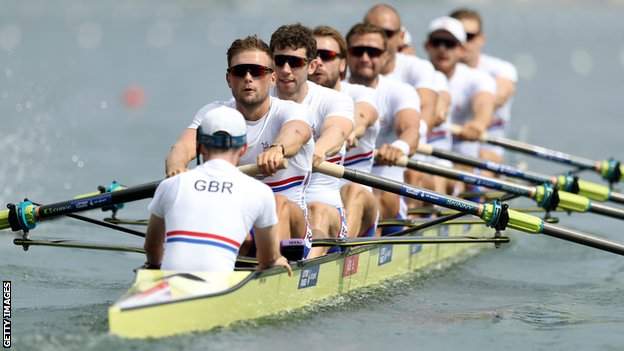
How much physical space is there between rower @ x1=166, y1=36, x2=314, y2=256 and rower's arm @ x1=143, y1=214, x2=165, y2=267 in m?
0.56

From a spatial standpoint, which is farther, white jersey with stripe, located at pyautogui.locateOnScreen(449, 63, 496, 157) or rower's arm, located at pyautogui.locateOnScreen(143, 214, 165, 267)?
white jersey with stripe, located at pyautogui.locateOnScreen(449, 63, 496, 157)

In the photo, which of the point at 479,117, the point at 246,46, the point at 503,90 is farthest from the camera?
the point at 503,90

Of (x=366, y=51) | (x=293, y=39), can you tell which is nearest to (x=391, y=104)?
(x=366, y=51)

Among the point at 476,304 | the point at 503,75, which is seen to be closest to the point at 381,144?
the point at 476,304

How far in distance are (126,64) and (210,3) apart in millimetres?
39259

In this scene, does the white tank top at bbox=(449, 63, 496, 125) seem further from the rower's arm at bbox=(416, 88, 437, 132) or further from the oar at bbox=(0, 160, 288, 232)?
the oar at bbox=(0, 160, 288, 232)

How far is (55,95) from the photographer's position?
78.0 ft

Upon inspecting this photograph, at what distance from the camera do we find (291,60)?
8.98 meters

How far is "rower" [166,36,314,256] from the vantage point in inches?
314

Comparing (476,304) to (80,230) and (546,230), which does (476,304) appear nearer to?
(546,230)

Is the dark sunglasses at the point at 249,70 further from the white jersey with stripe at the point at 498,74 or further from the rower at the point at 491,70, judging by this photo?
the white jersey with stripe at the point at 498,74

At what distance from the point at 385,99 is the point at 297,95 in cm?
199

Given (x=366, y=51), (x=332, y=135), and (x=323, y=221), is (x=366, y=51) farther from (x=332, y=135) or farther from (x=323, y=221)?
(x=323, y=221)

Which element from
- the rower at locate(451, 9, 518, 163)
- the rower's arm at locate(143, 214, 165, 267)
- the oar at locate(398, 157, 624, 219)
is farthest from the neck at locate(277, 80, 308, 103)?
the rower at locate(451, 9, 518, 163)
